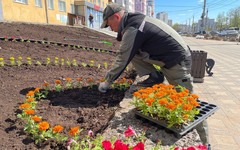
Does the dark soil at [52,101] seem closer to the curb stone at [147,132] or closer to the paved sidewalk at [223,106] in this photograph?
the curb stone at [147,132]

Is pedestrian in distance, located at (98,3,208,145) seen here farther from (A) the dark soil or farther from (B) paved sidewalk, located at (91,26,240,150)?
(B) paved sidewalk, located at (91,26,240,150)

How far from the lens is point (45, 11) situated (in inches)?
583

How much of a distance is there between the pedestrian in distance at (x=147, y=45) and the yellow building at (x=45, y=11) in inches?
428

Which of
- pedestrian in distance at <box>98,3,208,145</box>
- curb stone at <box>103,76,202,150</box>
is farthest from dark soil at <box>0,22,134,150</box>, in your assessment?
pedestrian in distance at <box>98,3,208,145</box>

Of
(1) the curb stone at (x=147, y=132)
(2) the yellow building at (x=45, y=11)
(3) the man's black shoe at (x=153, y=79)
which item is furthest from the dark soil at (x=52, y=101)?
(2) the yellow building at (x=45, y=11)

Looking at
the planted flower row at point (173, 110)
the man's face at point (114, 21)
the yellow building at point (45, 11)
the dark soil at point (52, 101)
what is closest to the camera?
the planted flower row at point (173, 110)

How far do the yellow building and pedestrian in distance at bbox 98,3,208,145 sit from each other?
35.7 feet

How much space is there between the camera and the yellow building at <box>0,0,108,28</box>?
11.1m

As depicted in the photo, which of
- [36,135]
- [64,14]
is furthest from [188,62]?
[64,14]

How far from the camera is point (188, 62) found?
2506 mm

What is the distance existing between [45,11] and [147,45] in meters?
15.0

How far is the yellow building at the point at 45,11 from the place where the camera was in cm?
1111

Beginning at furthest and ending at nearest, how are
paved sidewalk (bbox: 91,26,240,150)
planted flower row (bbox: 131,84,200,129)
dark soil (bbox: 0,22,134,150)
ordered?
paved sidewalk (bbox: 91,26,240,150)
dark soil (bbox: 0,22,134,150)
planted flower row (bbox: 131,84,200,129)

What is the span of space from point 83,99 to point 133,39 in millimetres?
1202
